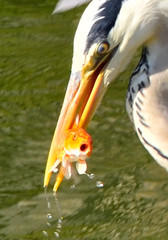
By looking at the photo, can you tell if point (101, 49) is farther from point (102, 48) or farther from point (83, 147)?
point (83, 147)

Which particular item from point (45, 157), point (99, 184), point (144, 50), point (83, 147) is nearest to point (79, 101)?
point (83, 147)

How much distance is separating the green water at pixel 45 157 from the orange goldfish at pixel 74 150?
77 cm

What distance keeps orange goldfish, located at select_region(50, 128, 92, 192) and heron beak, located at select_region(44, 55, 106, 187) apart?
0.09 feet

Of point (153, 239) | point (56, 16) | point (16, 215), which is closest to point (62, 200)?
point (16, 215)

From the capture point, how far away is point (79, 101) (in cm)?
415

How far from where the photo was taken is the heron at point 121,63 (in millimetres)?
4012

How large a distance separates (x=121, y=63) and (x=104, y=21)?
25cm

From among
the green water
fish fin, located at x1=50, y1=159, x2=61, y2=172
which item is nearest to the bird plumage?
fish fin, located at x1=50, y1=159, x2=61, y2=172

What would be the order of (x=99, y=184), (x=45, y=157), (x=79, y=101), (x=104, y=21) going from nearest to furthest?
(x=104, y=21) < (x=79, y=101) < (x=99, y=184) < (x=45, y=157)

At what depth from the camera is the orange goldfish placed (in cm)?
407

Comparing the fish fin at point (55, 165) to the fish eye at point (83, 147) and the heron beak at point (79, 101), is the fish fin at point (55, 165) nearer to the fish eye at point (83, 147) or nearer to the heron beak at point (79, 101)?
the heron beak at point (79, 101)

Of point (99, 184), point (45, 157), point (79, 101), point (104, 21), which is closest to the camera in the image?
point (104, 21)

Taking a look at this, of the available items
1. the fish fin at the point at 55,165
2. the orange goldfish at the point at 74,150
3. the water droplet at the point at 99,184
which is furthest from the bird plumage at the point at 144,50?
the water droplet at the point at 99,184

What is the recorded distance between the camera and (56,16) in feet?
22.8
